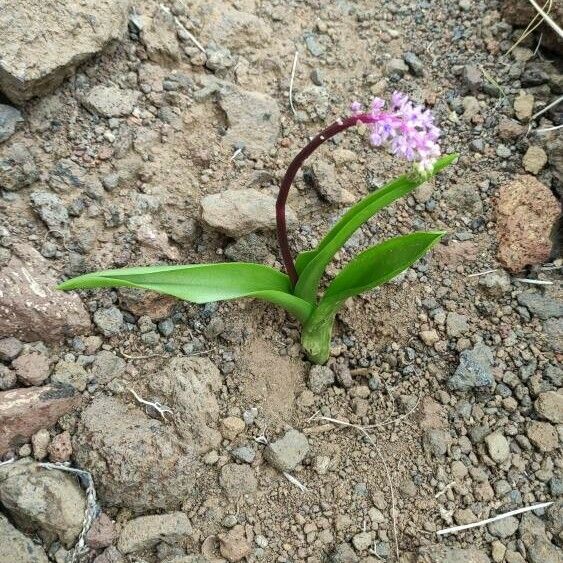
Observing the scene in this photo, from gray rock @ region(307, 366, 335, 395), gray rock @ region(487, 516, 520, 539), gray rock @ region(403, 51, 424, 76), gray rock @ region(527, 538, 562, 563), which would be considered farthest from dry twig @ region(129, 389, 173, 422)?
gray rock @ region(403, 51, 424, 76)

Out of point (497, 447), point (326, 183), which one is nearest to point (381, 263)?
point (326, 183)

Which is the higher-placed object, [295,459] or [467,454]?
[467,454]

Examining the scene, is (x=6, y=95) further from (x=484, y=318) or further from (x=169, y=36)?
(x=484, y=318)

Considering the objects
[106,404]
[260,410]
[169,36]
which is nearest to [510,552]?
[260,410]

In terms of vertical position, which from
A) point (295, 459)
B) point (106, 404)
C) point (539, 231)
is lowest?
point (106, 404)

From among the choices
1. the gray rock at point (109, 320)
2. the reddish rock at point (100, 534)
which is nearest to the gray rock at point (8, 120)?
the gray rock at point (109, 320)

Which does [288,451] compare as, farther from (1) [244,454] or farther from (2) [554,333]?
(2) [554,333]
